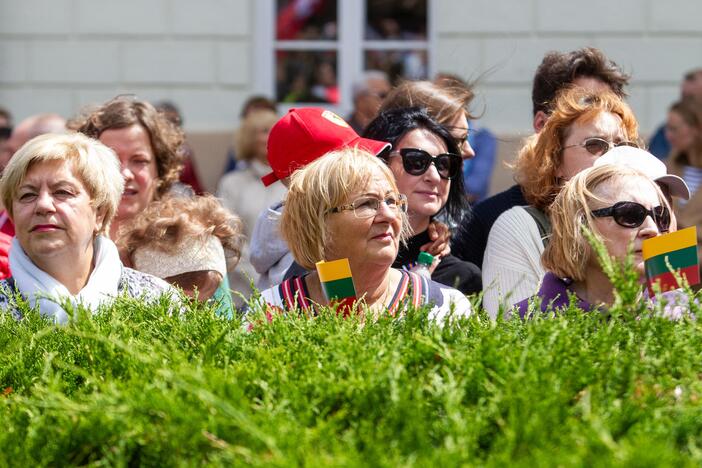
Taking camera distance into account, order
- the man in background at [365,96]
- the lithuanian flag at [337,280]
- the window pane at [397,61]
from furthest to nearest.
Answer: the window pane at [397,61]
the man in background at [365,96]
the lithuanian flag at [337,280]

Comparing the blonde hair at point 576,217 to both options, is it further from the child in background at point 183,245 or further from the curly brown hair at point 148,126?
the curly brown hair at point 148,126

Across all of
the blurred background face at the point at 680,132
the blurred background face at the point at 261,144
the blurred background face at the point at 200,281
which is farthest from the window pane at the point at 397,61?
the blurred background face at the point at 200,281

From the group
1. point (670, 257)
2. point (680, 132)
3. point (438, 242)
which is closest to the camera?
point (670, 257)

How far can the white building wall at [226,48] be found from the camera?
395 inches

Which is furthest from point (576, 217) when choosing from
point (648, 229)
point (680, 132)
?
point (680, 132)

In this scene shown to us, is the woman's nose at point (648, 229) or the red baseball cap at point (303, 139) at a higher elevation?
the red baseball cap at point (303, 139)

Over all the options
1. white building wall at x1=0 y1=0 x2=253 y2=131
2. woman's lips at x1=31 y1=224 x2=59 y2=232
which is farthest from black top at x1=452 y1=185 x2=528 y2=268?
white building wall at x1=0 y1=0 x2=253 y2=131

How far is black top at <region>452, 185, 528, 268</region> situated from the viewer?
482 centimetres

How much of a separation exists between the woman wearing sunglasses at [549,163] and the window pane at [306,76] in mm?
6330

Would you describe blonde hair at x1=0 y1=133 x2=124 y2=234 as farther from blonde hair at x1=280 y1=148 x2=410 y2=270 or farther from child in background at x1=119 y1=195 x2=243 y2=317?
blonde hair at x1=280 y1=148 x2=410 y2=270

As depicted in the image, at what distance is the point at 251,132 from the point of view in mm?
7855

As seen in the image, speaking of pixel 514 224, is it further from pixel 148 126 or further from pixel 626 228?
pixel 148 126

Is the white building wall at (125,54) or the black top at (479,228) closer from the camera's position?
the black top at (479,228)

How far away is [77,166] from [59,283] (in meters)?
0.43
